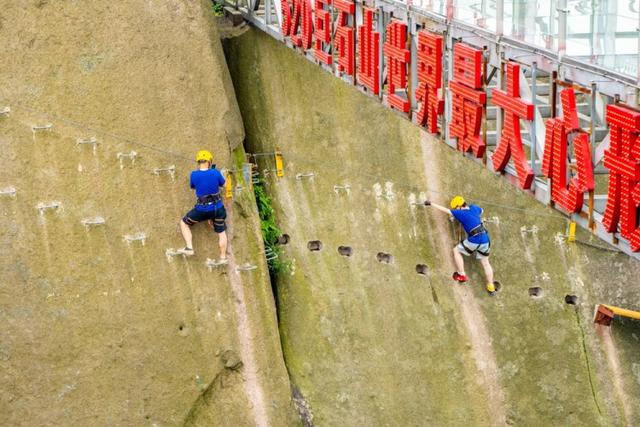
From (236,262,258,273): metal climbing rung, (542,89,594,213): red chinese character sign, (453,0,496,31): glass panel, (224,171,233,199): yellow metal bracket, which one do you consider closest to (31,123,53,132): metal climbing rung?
(224,171,233,199): yellow metal bracket

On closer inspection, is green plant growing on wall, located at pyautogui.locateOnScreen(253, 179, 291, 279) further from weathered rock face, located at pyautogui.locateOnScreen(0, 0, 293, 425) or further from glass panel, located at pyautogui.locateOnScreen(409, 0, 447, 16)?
glass panel, located at pyautogui.locateOnScreen(409, 0, 447, 16)

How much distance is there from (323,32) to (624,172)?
680 centimetres

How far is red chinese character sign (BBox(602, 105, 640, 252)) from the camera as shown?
10.6m

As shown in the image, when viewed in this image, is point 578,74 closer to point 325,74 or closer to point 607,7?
point 607,7

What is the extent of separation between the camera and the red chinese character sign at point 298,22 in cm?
1730

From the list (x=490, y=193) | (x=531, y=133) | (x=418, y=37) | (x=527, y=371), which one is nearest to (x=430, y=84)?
(x=418, y=37)

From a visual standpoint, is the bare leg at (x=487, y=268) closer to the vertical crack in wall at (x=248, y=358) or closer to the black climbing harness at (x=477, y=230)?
the black climbing harness at (x=477, y=230)

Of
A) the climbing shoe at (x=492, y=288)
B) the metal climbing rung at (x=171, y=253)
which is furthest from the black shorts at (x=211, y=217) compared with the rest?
the climbing shoe at (x=492, y=288)

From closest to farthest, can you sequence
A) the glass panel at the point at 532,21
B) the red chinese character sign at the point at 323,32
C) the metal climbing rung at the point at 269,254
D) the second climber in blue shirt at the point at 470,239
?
Answer: the glass panel at the point at 532,21
the red chinese character sign at the point at 323,32
the second climber in blue shirt at the point at 470,239
the metal climbing rung at the point at 269,254

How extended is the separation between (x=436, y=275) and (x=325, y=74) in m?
3.45

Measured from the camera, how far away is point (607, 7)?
10.9 meters

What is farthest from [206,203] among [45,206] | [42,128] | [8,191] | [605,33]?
[605,33]

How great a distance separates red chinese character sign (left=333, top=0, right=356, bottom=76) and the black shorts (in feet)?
10.1

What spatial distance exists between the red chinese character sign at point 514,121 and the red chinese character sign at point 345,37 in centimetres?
357
